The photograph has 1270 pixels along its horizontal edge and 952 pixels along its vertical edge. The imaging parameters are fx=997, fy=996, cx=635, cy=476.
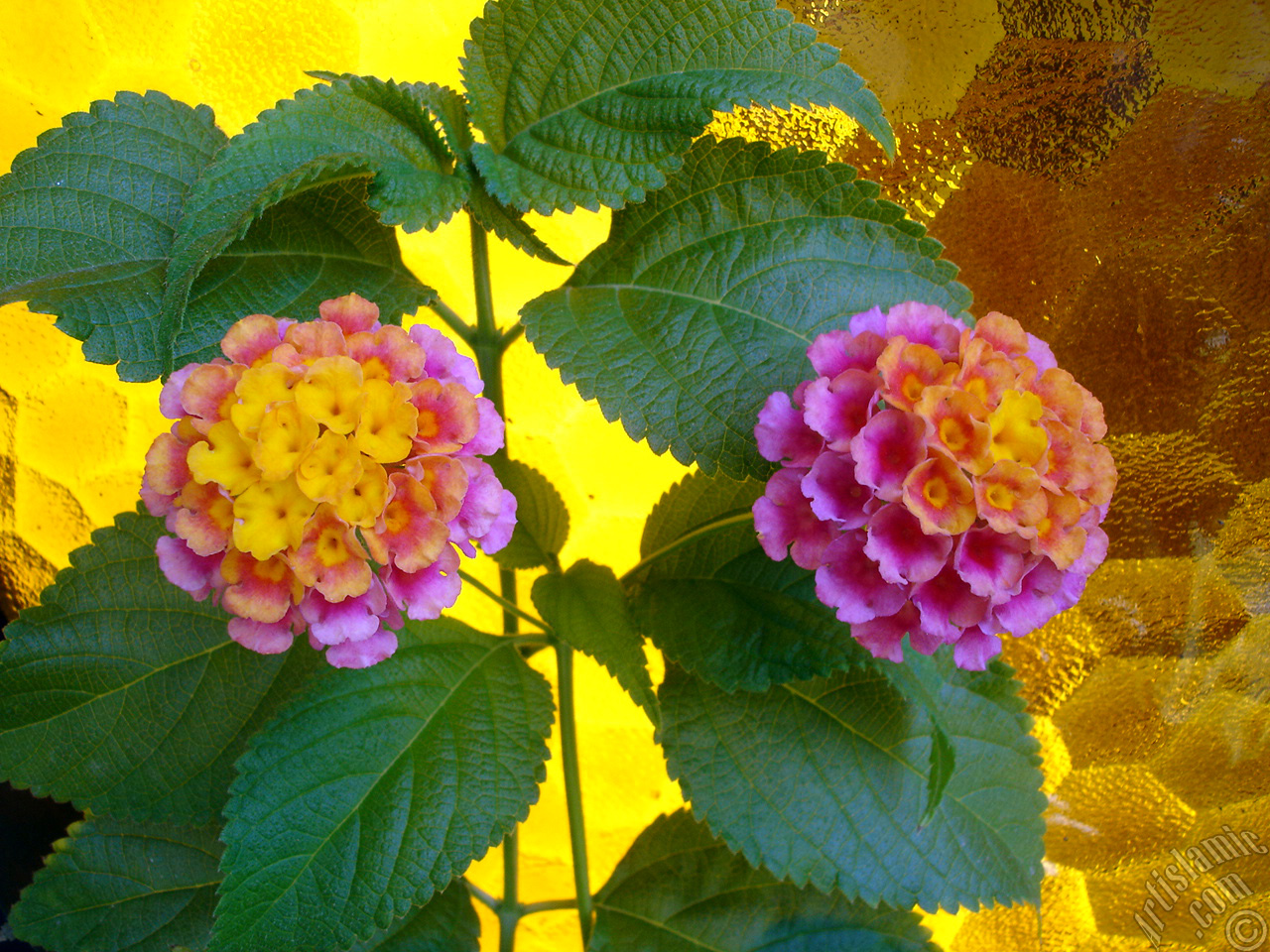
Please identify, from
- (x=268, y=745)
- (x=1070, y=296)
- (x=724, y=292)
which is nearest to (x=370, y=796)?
(x=268, y=745)

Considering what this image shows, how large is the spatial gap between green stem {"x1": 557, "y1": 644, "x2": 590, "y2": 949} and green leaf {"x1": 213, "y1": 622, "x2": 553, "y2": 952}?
4 centimetres

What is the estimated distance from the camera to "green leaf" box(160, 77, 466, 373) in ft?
1.13

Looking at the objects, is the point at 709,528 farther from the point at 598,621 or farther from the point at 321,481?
the point at 321,481

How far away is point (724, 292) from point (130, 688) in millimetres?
334

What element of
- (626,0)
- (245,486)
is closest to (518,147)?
(626,0)

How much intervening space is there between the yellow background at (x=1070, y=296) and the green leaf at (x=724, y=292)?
19 cm

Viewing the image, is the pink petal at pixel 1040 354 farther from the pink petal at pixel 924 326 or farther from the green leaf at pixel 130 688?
the green leaf at pixel 130 688

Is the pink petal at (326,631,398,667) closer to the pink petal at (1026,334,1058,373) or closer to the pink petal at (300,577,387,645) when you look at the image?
the pink petal at (300,577,387,645)

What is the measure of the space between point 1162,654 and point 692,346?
405mm

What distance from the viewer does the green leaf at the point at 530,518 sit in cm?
49

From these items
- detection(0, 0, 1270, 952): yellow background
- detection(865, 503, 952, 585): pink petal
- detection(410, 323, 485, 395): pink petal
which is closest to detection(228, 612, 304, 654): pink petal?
detection(410, 323, 485, 395): pink petal

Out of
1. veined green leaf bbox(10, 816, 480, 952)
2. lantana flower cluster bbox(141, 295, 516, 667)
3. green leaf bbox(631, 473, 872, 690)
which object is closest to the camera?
lantana flower cluster bbox(141, 295, 516, 667)

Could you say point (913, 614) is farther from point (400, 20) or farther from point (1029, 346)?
point (400, 20)

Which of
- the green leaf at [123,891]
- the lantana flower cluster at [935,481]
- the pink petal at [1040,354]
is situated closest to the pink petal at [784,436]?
the lantana flower cluster at [935,481]
